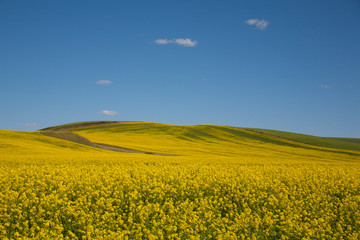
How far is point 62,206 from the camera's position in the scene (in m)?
7.81

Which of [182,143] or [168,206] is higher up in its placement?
[182,143]

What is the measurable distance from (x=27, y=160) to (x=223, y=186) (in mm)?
12575

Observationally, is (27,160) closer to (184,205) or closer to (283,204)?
(184,205)

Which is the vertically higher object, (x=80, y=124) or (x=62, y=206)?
(x=80, y=124)

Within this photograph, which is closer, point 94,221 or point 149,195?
point 94,221

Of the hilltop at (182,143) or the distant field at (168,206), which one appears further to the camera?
the hilltop at (182,143)

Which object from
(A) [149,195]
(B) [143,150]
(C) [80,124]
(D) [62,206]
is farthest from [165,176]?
(C) [80,124]

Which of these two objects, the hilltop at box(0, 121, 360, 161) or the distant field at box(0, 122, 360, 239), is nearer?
the distant field at box(0, 122, 360, 239)

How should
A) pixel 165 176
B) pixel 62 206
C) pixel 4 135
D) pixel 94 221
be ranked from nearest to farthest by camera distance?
pixel 94 221 → pixel 62 206 → pixel 165 176 → pixel 4 135

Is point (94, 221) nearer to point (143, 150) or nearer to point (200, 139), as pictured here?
point (143, 150)

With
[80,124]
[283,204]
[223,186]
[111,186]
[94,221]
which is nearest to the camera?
[94,221]

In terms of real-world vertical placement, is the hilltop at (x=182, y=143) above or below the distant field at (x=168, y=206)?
above

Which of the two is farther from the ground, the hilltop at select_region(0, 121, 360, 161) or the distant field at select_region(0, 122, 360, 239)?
the hilltop at select_region(0, 121, 360, 161)

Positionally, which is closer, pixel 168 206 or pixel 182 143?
pixel 168 206
